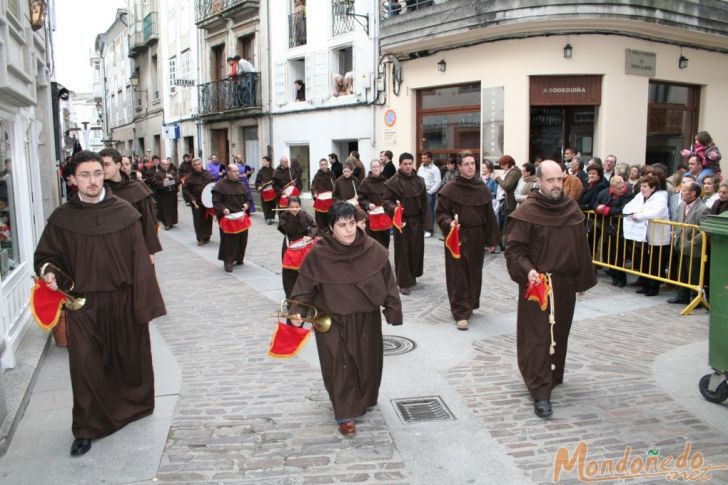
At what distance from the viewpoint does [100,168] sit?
482 centimetres

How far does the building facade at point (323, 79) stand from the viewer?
18.1 m

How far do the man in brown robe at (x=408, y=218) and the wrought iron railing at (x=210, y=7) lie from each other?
15.9 meters

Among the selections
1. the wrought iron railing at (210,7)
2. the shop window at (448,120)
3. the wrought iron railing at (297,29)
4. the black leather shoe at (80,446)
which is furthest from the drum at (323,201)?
the wrought iron railing at (210,7)

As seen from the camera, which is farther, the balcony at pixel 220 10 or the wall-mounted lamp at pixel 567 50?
the balcony at pixel 220 10

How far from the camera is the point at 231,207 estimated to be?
12.3 metres

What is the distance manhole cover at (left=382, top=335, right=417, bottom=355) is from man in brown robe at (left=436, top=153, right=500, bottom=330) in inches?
32.3

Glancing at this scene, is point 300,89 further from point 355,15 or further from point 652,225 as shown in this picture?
point 652,225

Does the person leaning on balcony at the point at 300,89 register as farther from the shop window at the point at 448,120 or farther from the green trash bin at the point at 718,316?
the green trash bin at the point at 718,316

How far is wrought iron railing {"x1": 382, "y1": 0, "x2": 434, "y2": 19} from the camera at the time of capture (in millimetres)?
16125

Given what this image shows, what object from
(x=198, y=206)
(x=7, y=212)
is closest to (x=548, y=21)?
(x=198, y=206)

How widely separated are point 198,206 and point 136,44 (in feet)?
79.0

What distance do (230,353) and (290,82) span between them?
16261 mm

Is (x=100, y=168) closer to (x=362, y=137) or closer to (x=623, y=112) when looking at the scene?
(x=623, y=112)

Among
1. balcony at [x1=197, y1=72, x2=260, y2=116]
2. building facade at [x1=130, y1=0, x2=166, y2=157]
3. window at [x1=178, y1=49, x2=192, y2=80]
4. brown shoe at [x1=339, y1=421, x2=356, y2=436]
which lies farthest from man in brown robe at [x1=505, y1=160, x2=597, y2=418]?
building facade at [x1=130, y1=0, x2=166, y2=157]
